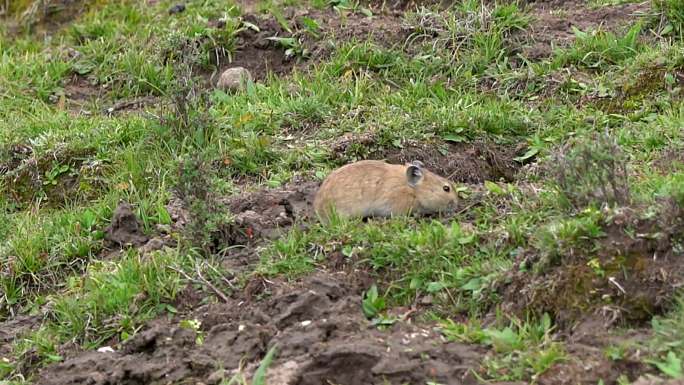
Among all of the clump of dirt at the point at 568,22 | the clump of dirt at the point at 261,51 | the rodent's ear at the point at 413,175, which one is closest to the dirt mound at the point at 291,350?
the rodent's ear at the point at 413,175

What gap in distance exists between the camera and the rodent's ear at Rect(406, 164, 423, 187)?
736 cm

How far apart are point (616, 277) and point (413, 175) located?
1.80 metres

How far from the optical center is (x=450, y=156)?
27.0ft

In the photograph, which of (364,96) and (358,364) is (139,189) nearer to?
(364,96)

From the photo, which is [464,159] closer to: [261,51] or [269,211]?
[269,211]

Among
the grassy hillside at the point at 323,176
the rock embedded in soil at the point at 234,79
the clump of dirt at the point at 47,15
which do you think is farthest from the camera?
the clump of dirt at the point at 47,15

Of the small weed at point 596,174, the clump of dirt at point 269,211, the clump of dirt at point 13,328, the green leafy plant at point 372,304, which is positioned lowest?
the clump of dirt at point 13,328

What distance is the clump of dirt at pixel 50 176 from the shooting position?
8609 millimetres

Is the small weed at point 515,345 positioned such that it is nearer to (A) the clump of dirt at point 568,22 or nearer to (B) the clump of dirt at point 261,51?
(A) the clump of dirt at point 568,22

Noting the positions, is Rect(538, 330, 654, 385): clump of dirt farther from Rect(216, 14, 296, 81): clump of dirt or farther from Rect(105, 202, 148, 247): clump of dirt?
Rect(216, 14, 296, 81): clump of dirt

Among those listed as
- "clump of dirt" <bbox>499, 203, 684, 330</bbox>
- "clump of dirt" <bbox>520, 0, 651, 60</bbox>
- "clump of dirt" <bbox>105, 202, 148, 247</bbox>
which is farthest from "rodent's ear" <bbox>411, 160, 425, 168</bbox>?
"clump of dirt" <bbox>520, 0, 651, 60</bbox>

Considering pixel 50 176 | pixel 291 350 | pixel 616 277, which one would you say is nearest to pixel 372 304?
pixel 291 350

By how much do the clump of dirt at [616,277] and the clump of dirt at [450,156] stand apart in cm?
199

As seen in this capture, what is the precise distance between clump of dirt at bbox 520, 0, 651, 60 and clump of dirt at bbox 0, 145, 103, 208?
3.33 meters
